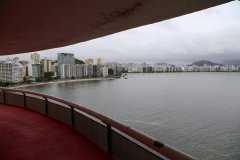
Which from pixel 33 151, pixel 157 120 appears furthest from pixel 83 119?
pixel 157 120

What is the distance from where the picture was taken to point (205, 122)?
3559 centimetres

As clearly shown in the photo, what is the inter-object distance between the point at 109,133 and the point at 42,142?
1.74m

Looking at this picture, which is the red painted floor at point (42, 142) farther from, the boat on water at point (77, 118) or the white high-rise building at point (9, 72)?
the white high-rise building at point (9, 72)

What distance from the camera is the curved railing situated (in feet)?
7.11

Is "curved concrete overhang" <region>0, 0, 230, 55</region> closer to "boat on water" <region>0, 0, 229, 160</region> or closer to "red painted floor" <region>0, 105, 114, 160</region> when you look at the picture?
"boat on water" <region>0, 0, 229, 160</region>

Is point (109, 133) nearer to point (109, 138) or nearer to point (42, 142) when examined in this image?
point (109, 138)

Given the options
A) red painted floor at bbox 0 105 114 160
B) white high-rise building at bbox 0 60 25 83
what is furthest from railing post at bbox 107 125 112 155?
white high-rise building at bbox 0 60 25 83

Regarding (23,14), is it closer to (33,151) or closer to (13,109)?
(33,151)

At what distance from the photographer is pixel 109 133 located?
11.7 feet

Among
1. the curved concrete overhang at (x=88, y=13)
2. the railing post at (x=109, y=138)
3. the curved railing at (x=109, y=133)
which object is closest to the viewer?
the curved railing at (x=109, y=133)

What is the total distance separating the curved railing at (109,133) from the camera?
2.17m

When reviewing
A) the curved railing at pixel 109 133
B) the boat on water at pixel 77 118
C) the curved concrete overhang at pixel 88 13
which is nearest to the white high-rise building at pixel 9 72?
the curved railing at pixel 109 133

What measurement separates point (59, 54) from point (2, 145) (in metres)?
187

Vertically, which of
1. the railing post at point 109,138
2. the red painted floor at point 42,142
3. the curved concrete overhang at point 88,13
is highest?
the curved concrete overhang at point 88,13
